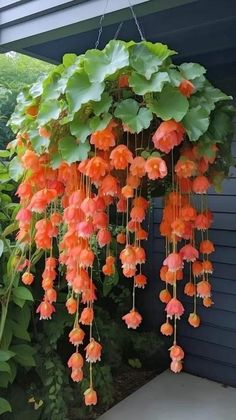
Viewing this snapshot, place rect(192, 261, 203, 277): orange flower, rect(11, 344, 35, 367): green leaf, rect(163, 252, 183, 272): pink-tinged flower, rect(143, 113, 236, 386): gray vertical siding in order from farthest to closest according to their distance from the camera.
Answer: rect(143, 113, 236, 386): gray vertical siding
rect(11, 344, 35, 367): green leaf
rect(192, 261, 203, 277): orange flower
rect(163, 252, 183, 272): pink-tinged flower

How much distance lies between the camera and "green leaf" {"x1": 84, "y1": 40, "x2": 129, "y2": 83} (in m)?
0.87

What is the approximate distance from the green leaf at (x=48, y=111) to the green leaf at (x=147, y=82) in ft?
0.63

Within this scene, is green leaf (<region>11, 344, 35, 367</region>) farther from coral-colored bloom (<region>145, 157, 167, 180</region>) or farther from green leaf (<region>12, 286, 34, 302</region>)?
coral-colored bloom (<region>145, 157, 167, 180</region>)

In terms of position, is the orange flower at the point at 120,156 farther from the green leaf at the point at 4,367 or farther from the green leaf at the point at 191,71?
the green leaf at the point at 4,367

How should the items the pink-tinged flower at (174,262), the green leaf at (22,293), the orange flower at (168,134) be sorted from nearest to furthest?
the orange flower at (168,134) → the pink-tinged flower at (174,262) → the green leaf at (22,293)

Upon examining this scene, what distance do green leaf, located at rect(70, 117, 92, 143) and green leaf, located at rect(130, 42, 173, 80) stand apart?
6.8 inches

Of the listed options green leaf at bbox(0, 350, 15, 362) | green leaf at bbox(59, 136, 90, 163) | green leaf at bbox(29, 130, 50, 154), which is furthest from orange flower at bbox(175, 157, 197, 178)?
green leaf at bbox(0, 350, 15, 362)

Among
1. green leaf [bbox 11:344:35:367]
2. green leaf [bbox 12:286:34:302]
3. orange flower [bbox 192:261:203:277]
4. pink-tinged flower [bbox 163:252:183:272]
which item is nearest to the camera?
pink-tinged flower [bbox 163:252:183:272]

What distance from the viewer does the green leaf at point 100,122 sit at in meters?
0.88

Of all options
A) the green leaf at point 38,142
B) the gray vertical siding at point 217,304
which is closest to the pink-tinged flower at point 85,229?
the green leaf at point 38,142

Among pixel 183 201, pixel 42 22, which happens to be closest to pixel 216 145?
pixel 183 201

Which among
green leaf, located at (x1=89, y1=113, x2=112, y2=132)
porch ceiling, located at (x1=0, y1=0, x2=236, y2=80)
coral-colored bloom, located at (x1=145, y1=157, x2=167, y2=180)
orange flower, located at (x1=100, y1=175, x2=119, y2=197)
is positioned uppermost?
porch ceiling, located at (x1=0, y1=0, x2=236, y2=80)

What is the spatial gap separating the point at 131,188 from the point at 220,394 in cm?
177

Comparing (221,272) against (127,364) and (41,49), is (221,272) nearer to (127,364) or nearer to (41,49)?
(127,364)
